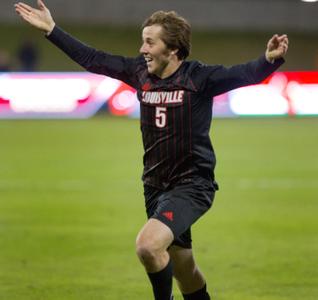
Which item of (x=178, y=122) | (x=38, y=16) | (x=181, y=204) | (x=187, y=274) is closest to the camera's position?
(x=181, y=204)

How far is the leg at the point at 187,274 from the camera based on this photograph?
20.3 ft

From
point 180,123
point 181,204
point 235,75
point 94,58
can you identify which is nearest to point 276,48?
point 235,75

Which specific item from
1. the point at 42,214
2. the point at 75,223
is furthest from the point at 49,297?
the point at 42,214

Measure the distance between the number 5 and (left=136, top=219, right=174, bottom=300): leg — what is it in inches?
28.1

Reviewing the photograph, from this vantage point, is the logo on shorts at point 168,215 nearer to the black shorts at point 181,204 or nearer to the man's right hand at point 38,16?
the black shorts at point 181,204

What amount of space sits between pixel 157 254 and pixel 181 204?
48 centimetres

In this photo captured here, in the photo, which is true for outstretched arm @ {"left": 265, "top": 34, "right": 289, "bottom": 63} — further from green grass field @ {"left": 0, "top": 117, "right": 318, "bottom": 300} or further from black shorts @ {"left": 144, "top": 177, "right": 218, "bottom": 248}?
green grass field @ {"left": 0, "top": 117, "right": 318, "bottom": 300}

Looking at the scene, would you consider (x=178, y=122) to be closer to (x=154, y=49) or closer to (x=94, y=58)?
(x=154, y=49)

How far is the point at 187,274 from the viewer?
6.28 metres

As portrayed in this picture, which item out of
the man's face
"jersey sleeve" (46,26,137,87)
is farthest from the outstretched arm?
"jersey sleeve" (46,26,137,87)

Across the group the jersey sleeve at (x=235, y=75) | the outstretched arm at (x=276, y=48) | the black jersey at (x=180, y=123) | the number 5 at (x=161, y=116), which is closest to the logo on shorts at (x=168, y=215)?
the black jersey at (x=180, y=123)

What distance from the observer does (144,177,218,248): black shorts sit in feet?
19.0

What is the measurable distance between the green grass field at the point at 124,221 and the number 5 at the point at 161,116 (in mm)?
1848

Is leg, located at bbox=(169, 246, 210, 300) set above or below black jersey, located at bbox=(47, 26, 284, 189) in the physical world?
below
